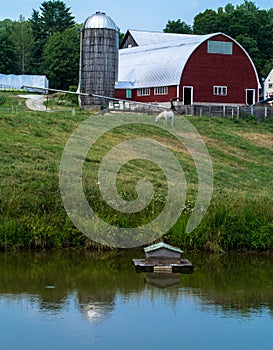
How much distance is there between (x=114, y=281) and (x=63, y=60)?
53.8 m

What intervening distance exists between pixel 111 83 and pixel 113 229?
25900 millimetres

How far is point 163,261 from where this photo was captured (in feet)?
50.6

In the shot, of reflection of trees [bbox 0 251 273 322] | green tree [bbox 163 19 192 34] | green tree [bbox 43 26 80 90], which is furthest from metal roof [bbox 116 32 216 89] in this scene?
green tree [bbox 163 19 192 34]

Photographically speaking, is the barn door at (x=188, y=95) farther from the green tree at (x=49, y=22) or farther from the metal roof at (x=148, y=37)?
the green tree at (x=49, y=22)

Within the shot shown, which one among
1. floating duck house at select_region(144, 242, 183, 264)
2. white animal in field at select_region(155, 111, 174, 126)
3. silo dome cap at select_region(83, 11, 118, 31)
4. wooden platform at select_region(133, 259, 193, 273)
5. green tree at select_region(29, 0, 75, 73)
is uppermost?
green tree at select_region(29, 0, 75, 73)

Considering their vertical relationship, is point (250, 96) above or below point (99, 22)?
below

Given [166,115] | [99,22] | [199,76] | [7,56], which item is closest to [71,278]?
[166,115]

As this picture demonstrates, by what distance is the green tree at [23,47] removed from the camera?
79.5m

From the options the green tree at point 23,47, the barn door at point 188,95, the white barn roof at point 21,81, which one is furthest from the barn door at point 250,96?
the green tree at point 23,47

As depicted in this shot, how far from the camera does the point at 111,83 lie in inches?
1660

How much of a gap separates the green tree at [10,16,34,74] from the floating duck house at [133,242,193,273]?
6595cm

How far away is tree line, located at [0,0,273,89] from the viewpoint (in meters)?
67.0

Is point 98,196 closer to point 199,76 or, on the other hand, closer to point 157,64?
point 199,76

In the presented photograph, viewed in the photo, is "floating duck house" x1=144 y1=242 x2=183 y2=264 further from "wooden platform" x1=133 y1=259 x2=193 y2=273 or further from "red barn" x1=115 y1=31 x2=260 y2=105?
"red barn" x1=115 y1=31 x2=260 y2=105
